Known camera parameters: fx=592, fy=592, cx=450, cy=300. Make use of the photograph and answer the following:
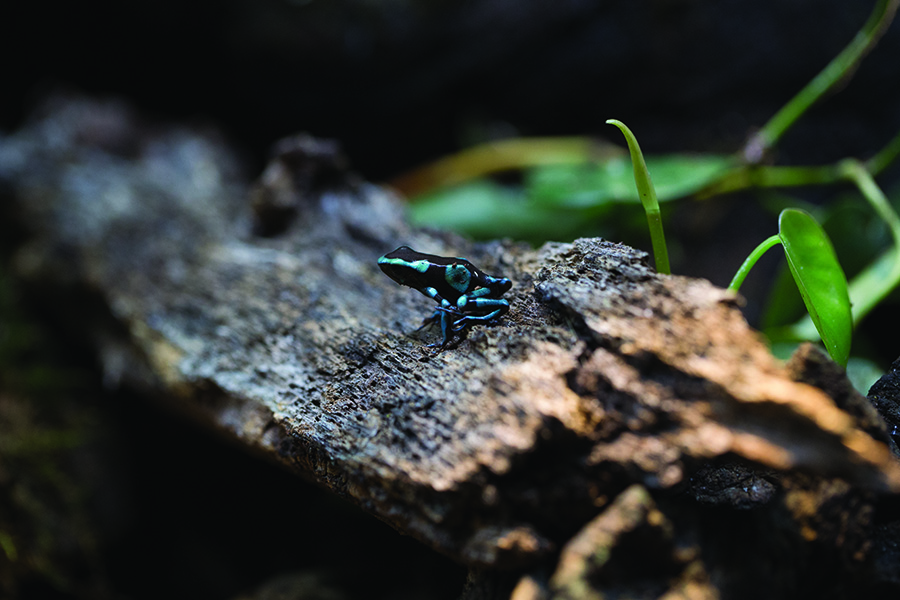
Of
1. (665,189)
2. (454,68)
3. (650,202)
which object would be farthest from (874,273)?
(454,68)

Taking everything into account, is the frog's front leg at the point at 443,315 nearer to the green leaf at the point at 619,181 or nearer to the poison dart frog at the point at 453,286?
the poison dart frog at the point at 453,286

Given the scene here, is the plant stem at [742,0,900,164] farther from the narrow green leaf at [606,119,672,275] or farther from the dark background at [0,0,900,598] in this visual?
the narrow green leaf at [606,119,672,275]

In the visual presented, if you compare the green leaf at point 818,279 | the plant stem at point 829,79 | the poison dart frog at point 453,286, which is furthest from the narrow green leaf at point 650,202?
the plant stem at point 829,79

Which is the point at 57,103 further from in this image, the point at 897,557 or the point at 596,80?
the point at 897,557

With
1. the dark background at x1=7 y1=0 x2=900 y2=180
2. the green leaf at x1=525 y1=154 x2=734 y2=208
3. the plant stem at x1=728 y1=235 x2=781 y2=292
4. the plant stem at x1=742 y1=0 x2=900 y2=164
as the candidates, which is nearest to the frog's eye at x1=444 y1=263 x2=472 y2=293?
the plant stem at x1=728 y1=235 x2=781 y2=292

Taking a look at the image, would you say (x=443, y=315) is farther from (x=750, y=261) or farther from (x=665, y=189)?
(x=665, y=189)

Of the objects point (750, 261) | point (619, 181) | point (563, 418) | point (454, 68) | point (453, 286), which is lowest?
point (563, 418)
